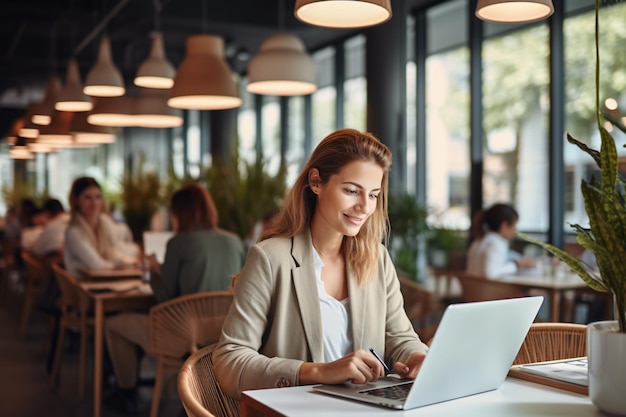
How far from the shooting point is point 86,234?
6.02 m

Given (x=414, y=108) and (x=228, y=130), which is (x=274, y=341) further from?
(x=228, y=130)

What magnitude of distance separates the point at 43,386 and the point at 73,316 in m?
0.59

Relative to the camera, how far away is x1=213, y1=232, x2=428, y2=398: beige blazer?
212 centimetres

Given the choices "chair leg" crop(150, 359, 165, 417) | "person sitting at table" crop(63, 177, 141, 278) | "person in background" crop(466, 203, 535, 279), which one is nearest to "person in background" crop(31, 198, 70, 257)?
"person sitting at table" crop(63, 177, 141, 278)

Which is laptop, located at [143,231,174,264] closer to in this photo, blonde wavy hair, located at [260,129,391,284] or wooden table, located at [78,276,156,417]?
wooden table, located at [78,276,156,417]

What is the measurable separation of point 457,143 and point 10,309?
6195 mm

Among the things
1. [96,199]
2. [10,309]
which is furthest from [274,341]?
[10,309]

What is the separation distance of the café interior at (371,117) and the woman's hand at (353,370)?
1418mm

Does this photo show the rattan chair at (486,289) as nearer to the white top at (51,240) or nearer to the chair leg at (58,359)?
the chair leg at (58,359)

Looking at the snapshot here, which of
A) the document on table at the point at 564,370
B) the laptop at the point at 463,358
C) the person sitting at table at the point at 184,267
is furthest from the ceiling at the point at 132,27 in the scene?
the laptop at the point at 463,358

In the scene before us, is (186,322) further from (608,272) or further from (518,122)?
(518,122)

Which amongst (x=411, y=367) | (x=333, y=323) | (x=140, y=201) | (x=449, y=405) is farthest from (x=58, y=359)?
(x=140, y=201)

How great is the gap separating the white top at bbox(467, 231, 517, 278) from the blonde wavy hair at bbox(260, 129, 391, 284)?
351 cm

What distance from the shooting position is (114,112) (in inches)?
255
